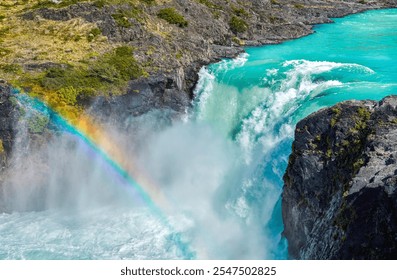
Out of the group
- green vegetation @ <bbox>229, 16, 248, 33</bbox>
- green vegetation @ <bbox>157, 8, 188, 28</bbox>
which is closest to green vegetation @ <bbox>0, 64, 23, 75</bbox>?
green vegetation @ <bbox>157, 8, 188, 28</bbox>

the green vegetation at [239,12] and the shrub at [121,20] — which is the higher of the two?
the shrub at [121,20]

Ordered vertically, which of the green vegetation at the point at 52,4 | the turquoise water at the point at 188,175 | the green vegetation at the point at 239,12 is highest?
the green vegetation at the point at 52,4

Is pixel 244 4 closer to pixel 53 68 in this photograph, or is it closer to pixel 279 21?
pixel 279 21

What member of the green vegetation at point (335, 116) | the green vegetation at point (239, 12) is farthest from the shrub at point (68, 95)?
the green vegetation at point (239, 12)

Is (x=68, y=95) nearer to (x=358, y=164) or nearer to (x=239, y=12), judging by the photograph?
(x=358, y=164)

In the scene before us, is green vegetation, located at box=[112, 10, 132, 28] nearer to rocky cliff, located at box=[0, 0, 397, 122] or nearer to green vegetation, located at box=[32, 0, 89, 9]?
rocky cliff, located at box=[0, 0, 397, 122]

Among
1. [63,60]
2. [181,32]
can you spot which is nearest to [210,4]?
[181,32]

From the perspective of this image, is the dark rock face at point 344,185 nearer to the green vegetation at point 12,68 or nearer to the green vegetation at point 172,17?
the green vegetation at point 12,68
